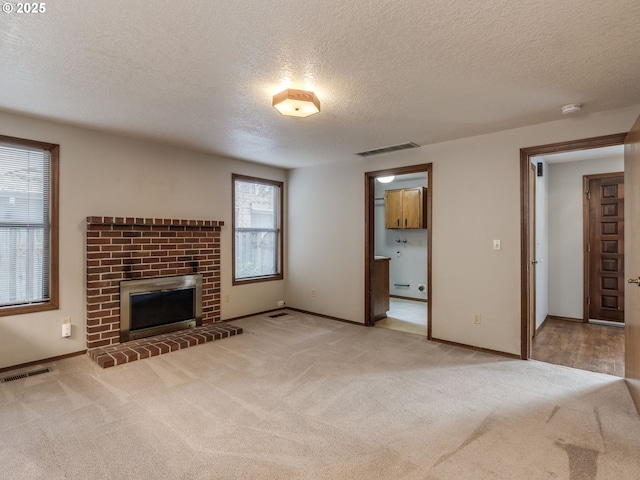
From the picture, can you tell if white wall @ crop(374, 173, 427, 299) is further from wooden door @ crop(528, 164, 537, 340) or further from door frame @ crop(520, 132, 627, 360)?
door frame @ crop(520, 132, 627, 360)

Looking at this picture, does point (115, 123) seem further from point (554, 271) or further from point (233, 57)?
point (554, 271)

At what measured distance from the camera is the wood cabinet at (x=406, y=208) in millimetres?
6152

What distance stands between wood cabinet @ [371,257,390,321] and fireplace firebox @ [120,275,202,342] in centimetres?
229

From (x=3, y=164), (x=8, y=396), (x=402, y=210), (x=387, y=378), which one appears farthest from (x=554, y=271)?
(x=3, y=164)

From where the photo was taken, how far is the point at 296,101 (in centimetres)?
243

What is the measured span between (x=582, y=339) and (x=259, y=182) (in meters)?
4.64

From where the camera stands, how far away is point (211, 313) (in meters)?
4.54

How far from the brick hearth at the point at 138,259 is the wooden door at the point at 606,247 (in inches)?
204

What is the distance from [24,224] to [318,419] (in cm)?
317

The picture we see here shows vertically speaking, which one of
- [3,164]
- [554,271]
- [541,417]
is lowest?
[541,417]

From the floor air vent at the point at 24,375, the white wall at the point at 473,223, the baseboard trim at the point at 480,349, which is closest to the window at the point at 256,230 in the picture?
the white wall at the point at 473,223

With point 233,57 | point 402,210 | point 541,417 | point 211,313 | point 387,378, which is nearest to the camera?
point 233,57

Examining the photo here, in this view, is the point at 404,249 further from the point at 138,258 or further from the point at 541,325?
the point at 138,258

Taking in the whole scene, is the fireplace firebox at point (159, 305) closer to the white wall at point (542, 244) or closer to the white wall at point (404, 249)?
the white wall at point (404, 249)
